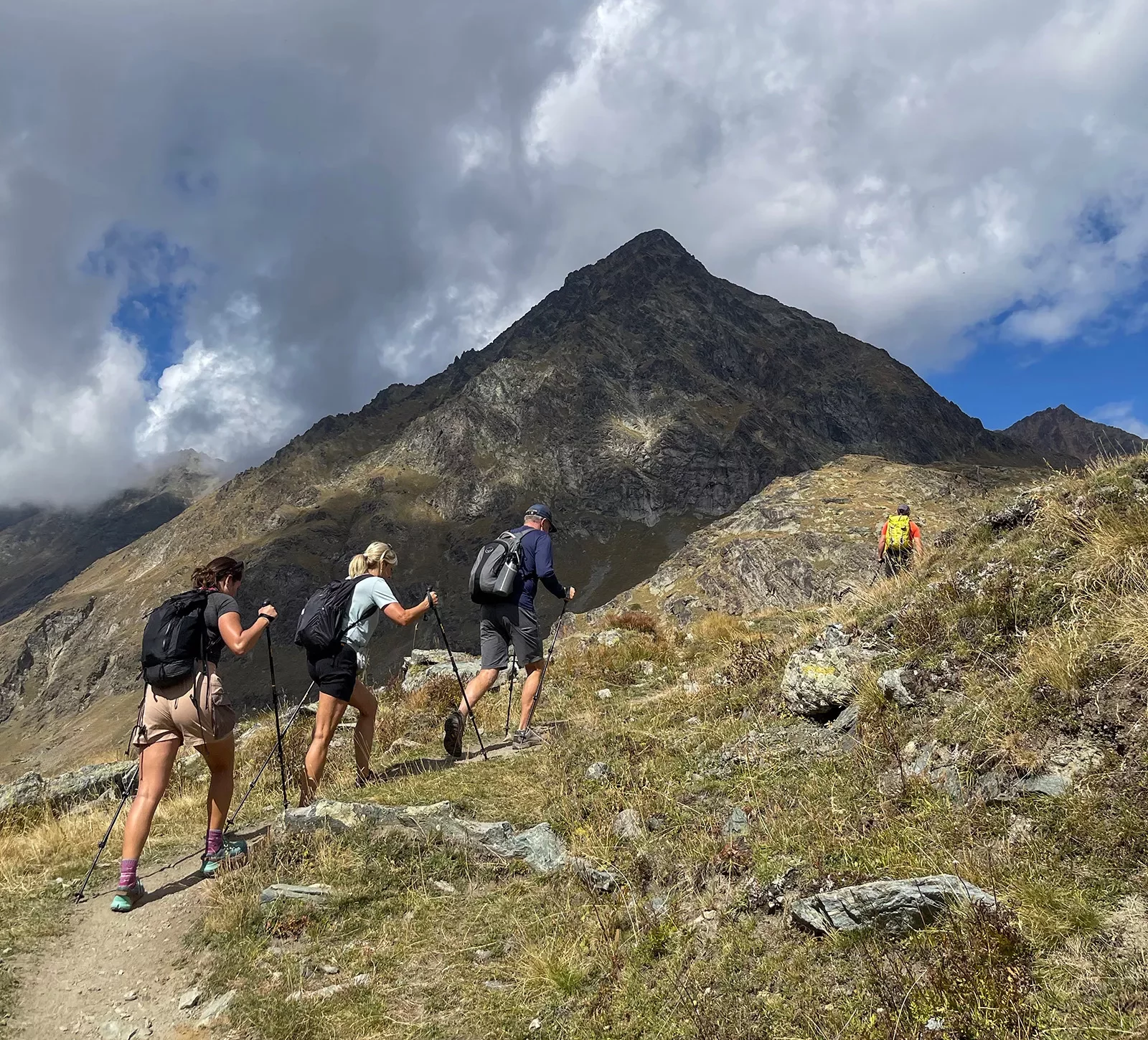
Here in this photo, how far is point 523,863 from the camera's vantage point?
5.69m

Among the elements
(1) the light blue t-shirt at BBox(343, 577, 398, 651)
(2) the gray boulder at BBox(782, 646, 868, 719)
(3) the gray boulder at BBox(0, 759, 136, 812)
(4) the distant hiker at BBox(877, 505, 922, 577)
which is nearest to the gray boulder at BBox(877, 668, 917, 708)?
(2) the gray boulder at BBox(782, 646, 868, 719)

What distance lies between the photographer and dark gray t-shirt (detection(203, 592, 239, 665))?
6430 millimetres

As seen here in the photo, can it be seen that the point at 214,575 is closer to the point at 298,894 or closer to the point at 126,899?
the point at 126,899

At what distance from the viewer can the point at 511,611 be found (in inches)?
373

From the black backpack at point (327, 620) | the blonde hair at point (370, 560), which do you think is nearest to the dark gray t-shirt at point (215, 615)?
the black backpack at point (327, 620)

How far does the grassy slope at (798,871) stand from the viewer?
3.06 meters

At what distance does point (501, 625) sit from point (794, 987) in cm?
668

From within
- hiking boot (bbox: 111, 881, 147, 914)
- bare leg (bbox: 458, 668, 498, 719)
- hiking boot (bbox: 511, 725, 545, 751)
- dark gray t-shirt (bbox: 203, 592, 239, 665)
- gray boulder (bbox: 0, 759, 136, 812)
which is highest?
dark gray t-shirt (bbox: 203, 592, 239, 665)

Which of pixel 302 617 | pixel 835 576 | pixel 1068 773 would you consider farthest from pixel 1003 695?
pixel 835 576

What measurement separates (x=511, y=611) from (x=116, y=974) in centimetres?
558

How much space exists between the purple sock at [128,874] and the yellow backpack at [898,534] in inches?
605

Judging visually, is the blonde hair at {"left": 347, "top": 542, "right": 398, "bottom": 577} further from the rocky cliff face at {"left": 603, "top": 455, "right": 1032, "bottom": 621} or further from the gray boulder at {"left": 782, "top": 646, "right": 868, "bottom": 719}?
the rocky cliff face at {"left": 603, "top": 455, "right": 1032, "bottom": 621}

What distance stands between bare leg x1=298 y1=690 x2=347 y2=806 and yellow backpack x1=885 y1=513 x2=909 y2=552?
1310cm

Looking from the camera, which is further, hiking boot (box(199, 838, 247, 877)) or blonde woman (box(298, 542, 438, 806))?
blonde woman (box(298, 542, 438, 806))
